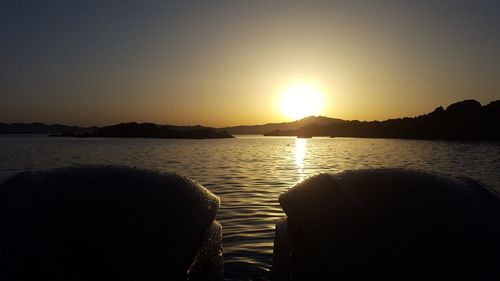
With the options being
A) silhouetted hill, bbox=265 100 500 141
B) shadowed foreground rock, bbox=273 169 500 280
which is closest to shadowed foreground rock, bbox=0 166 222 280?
shadowed foreground rock, bbox=273 169 500 280

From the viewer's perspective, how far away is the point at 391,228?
7.74ft

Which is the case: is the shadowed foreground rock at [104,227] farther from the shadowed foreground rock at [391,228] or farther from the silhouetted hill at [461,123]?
the silhouetted hill at [461,123]

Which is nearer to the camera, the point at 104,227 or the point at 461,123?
Answer: the point at 104,227

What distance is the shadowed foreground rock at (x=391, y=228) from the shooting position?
84.5 inches

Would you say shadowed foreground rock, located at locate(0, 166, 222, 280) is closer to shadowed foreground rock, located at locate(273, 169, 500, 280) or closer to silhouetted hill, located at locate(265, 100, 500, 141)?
shadowed foreground rock, located at locate(273, 169, 500, 280)

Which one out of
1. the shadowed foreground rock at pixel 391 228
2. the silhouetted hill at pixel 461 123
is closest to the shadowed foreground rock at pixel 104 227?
the shadowed foreground rock at pixel 391 228

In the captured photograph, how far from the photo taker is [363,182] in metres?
2.80

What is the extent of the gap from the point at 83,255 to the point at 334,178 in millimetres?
1683

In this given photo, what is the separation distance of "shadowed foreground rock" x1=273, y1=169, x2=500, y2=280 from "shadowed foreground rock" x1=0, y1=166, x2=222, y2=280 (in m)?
0.68

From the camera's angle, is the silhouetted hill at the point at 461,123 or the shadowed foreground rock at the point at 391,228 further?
the silhouetted hill at the point at 461,123

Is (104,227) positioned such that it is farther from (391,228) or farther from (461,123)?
(461,123)

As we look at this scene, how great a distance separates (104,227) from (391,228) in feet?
5.36

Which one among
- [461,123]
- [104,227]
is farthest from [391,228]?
[461,123]

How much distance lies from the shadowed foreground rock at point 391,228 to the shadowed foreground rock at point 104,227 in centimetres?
68
